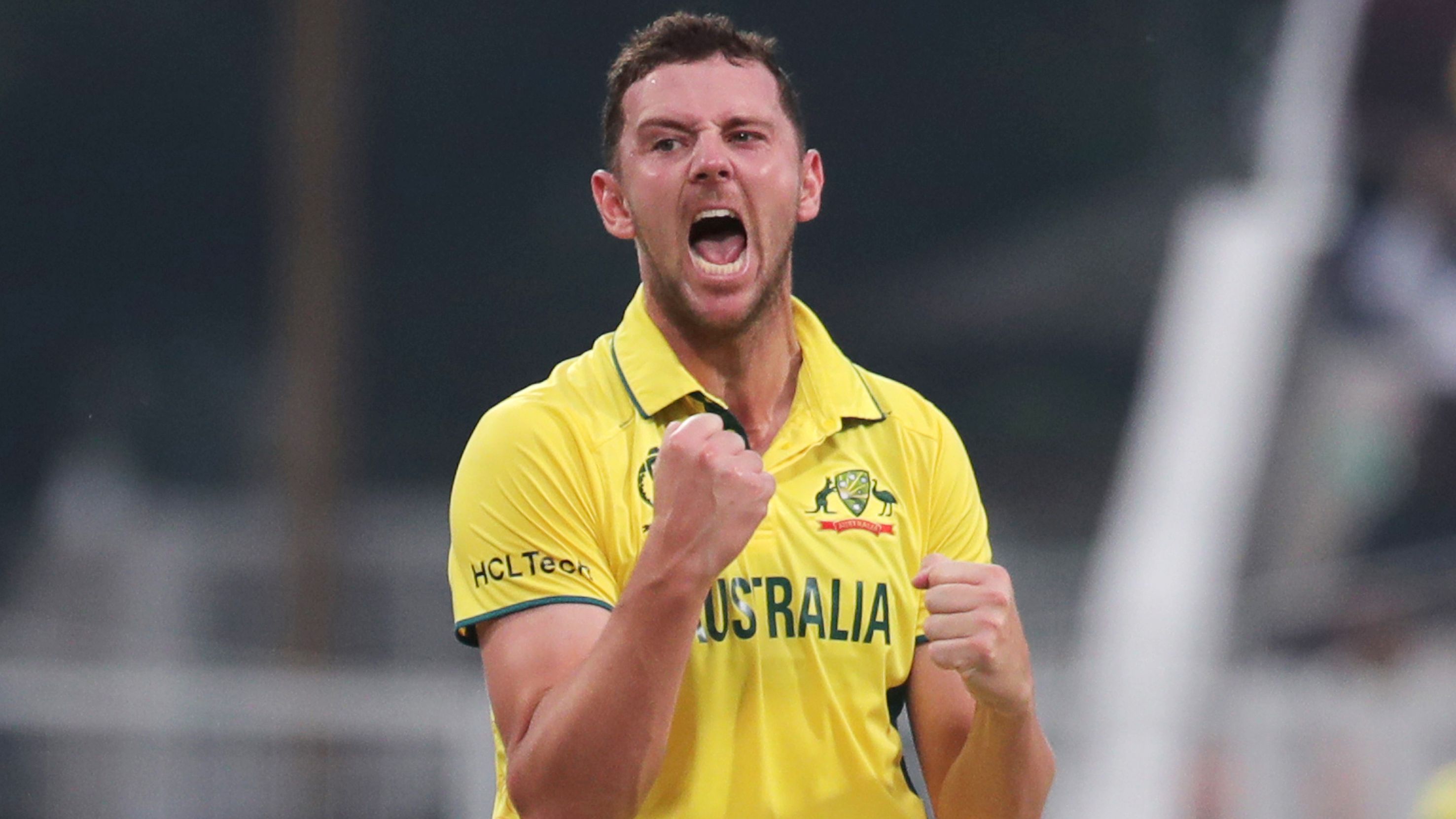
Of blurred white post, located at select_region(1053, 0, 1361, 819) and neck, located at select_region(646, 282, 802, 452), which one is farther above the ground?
blurred white post, located at select_region(1053, 0, 1361, 819)

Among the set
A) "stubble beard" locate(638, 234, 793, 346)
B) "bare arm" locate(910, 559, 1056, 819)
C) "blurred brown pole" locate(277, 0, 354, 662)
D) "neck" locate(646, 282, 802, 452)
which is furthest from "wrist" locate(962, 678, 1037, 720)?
"blurred brown pole" locate(277, 0, 354, 662)

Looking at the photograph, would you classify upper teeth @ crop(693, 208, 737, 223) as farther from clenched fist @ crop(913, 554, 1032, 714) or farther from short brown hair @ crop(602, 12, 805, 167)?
clenched fist @ crop(913, 554, 1032, 714)

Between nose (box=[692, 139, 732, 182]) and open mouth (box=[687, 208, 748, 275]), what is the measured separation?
0.05m

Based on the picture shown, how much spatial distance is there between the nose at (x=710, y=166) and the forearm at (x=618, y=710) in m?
0.62

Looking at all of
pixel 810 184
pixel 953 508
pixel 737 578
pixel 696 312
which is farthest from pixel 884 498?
pixel 810 184

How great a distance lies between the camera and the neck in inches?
120

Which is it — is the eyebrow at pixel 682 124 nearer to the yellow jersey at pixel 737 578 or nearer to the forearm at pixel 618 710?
the yellow jersey at pixel 737 578

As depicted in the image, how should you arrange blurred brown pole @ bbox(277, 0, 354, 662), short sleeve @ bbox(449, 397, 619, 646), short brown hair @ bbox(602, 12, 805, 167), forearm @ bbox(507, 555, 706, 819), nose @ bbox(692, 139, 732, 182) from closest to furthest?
forearm @ bbox(507, 555, 706, 819) → short sleeve @ bbox(449, 397, 619, 646) → nose @ bbox(692, 139, 732, 182) → short brown hair @ bbox(602, 12, 805, 167) → blurred brown pole @ bbox(277, 0, 354, 662)

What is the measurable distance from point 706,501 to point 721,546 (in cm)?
6

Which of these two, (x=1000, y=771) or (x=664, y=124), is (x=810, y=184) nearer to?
(x=664, y=124)

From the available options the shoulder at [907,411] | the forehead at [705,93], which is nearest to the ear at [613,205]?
the forehead at [705,93]

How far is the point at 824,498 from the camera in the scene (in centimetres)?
296

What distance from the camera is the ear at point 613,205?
304 centimetres

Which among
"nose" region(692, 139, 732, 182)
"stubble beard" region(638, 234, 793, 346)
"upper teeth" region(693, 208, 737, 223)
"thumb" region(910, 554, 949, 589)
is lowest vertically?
"thumb" region(910, 554, 949, 589)
